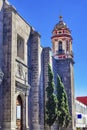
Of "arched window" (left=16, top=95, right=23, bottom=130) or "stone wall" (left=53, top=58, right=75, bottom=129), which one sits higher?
"stone wall" (left=53, top=58, right=75, bottom=129)

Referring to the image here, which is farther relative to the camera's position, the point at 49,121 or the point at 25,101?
the point at 49,121

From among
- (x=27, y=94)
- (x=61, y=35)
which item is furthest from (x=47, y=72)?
(x=61, y=35)

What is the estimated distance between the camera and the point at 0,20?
22.5 meters

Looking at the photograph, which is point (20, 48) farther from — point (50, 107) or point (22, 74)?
point (50, 107)

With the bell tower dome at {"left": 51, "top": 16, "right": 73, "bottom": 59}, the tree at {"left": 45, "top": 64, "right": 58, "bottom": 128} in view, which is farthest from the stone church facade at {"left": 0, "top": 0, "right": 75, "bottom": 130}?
the bell tower dome at {"left": 51, "top": 16, "right": 73, "bottom": 59}

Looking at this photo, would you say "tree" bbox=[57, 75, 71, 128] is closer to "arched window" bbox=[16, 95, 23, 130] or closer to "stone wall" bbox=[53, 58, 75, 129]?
"stone wall" bbox=[53, 58, 75, 129]

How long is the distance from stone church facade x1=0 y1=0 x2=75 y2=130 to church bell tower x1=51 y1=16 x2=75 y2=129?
10cm

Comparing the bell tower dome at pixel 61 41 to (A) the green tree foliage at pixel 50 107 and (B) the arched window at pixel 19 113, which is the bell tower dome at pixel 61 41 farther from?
(B) the arched window at pixel 19 113

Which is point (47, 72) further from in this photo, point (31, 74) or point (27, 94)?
point (27, 94)

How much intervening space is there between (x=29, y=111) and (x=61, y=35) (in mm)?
16528

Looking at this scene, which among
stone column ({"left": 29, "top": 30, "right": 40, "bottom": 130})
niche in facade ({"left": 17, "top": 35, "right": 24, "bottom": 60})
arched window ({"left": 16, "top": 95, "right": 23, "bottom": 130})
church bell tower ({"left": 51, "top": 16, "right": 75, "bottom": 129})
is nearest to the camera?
arched window ({"left": 16, "top": 95, "right": 23, "bottom": 130})

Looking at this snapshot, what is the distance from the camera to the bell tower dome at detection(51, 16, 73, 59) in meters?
40.2

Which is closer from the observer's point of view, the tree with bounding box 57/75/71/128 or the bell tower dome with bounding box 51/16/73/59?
the tree with bounding box 57/75/71/128

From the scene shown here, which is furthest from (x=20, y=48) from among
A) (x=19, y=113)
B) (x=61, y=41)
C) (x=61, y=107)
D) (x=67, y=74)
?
(x=61, y=41)
